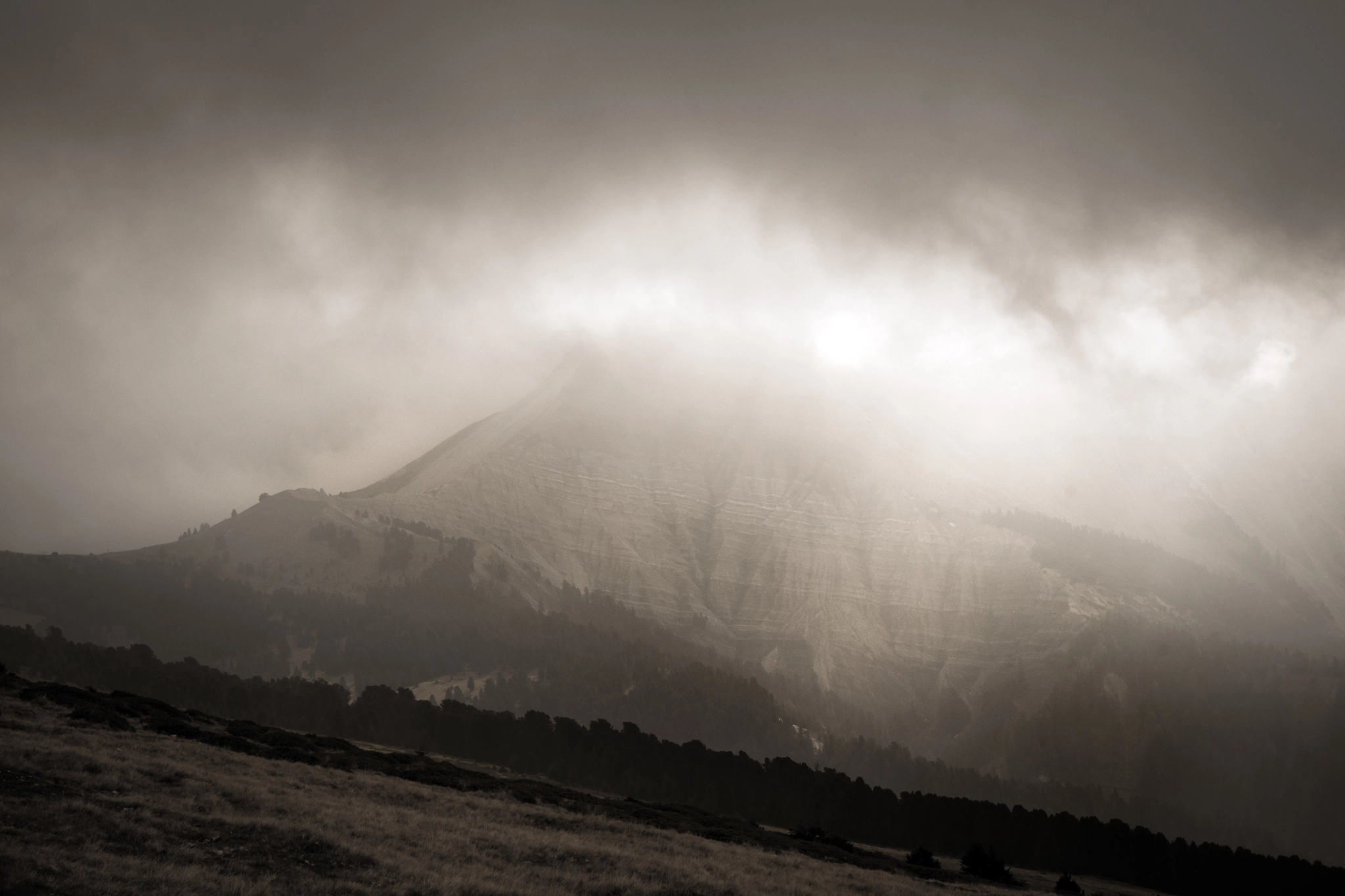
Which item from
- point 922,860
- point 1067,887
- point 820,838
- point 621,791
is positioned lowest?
point 621,791

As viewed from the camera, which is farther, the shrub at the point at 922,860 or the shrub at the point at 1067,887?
the shrub at the point at 922,860

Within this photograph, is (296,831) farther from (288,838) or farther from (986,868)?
(986,868)

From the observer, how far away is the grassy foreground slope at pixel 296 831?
→ 24594 millimetres

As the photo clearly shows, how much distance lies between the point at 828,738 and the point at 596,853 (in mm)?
169224

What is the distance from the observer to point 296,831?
3016cm

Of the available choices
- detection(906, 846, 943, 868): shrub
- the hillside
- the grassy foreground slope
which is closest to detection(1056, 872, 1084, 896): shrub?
the hillside

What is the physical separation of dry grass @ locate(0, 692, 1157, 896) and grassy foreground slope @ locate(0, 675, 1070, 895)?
89mm

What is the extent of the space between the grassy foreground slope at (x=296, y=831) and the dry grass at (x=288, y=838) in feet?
0.29

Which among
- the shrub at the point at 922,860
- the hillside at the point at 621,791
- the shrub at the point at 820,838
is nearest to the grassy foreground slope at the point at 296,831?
the hillside at the point at 621,791

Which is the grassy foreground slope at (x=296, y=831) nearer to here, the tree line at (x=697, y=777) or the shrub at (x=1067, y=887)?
the shrub at (x=1067, y=887)

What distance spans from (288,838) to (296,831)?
0.86 metres

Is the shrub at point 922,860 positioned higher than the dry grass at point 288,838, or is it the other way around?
the dry grass at point 288,838

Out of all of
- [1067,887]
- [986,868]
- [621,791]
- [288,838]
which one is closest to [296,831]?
[288,838]

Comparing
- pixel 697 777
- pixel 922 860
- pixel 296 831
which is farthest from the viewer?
pixel 697 777
